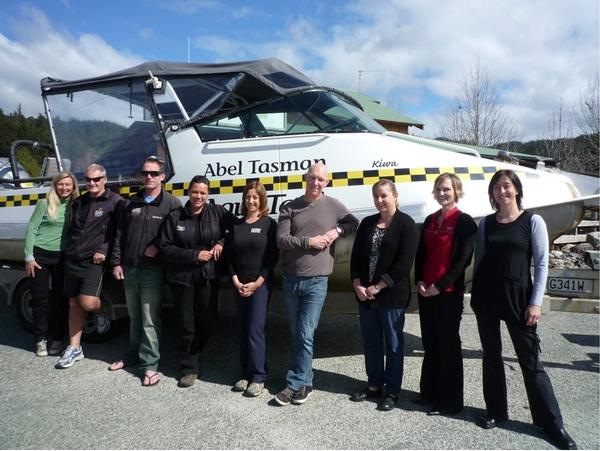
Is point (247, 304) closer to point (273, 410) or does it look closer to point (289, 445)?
point (273, 410)

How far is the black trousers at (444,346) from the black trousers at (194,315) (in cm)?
173

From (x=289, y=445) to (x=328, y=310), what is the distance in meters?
1.38

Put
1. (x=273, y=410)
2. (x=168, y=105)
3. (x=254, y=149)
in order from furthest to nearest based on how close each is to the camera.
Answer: (x=168, y=105) < (x=254, y=149) < (x=273, y=410)

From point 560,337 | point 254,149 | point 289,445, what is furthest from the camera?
point 560,337

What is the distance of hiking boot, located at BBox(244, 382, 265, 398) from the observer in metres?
3.65

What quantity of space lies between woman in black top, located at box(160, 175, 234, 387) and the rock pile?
5096 mm

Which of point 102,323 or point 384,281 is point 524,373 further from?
point 102,323

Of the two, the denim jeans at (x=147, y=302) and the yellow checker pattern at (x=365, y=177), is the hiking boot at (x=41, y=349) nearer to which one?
the denim jeans at (x=147, y=302)

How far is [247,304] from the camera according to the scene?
3.68 meters

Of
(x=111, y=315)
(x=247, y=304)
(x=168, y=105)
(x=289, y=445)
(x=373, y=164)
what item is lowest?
(x=289, y=445)

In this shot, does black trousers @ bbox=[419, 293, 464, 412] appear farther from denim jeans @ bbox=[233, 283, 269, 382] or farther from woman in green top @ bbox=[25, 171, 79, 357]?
woman in green top @ bbox=[25, 171, 79, 357]

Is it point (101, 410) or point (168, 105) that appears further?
point (168, 105)

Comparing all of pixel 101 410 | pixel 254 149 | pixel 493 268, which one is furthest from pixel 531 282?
pixel 101 410

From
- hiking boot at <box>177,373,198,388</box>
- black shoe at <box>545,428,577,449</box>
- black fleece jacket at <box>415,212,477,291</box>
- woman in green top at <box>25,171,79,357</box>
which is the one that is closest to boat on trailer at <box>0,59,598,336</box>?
woman in green top at <box>25,171,79,357</box>
